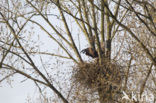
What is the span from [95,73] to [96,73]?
0.04 metres

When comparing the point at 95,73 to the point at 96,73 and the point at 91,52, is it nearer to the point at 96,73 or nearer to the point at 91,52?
the point at 96,73

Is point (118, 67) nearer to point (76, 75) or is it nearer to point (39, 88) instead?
point (76, 75)

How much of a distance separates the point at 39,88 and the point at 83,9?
254cm

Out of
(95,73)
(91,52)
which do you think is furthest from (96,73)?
(91,52)

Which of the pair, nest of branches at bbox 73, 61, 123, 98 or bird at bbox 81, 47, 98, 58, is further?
bird at bbox 81, 47, 98, 58

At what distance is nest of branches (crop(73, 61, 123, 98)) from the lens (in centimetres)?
627

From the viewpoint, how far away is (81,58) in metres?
7.17

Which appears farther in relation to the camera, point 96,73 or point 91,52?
point 91,52

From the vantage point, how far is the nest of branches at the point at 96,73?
20.6 ft

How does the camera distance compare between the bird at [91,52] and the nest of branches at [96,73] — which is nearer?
the nest of branches at [96,73]

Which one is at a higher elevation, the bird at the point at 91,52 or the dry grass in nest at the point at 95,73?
the bird at the point at 91,52

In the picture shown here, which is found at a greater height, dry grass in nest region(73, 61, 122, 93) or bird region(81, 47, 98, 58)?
bird region(81, 47, 98, 58)

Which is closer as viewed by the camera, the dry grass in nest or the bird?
the dry grass in nest

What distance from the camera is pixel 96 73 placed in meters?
6.36
